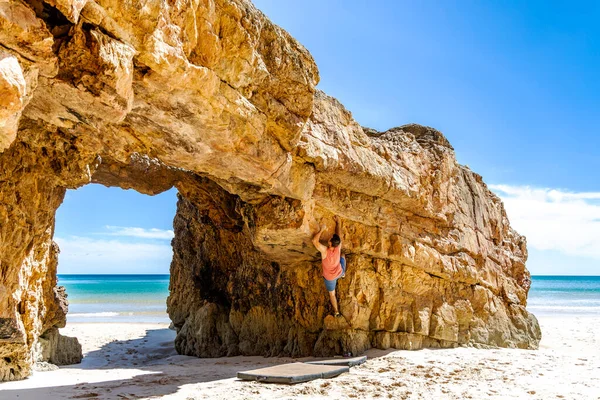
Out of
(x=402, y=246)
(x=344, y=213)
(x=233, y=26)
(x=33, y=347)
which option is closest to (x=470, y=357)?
(x=402, y=246)

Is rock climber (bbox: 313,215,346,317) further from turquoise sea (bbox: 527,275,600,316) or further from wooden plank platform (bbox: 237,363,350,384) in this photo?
turquoise sea (bbox: 527,275,600,316)

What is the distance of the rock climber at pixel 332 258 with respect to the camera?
7699 millimetres

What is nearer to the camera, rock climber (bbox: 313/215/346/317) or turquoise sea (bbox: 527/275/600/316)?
rock climber (bbox: 313/215/346/317)

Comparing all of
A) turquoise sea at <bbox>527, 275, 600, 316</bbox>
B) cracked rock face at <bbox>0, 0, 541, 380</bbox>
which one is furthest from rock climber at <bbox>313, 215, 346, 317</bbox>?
turquoise sea at <bbox>527, 275, 600, 316</bbox>

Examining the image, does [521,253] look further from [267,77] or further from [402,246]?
[267,77]

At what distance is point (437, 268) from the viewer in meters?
9.20

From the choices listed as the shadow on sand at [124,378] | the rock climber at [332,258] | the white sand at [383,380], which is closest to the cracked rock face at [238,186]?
the rock climber at [332,258]

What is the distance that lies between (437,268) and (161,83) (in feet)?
22.8

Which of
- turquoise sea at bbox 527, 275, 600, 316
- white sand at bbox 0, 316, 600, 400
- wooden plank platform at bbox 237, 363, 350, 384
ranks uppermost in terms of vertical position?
wooden plank platform at bbox 237, 363, 350, 384

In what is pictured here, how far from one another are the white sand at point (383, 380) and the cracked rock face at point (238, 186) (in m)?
0.73

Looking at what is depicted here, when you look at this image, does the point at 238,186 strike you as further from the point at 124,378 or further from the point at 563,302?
the point at 563,302

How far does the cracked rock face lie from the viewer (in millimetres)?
3971

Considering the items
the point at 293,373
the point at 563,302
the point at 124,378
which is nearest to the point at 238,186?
the point at 293,373

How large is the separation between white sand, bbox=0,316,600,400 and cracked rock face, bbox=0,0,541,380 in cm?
73
